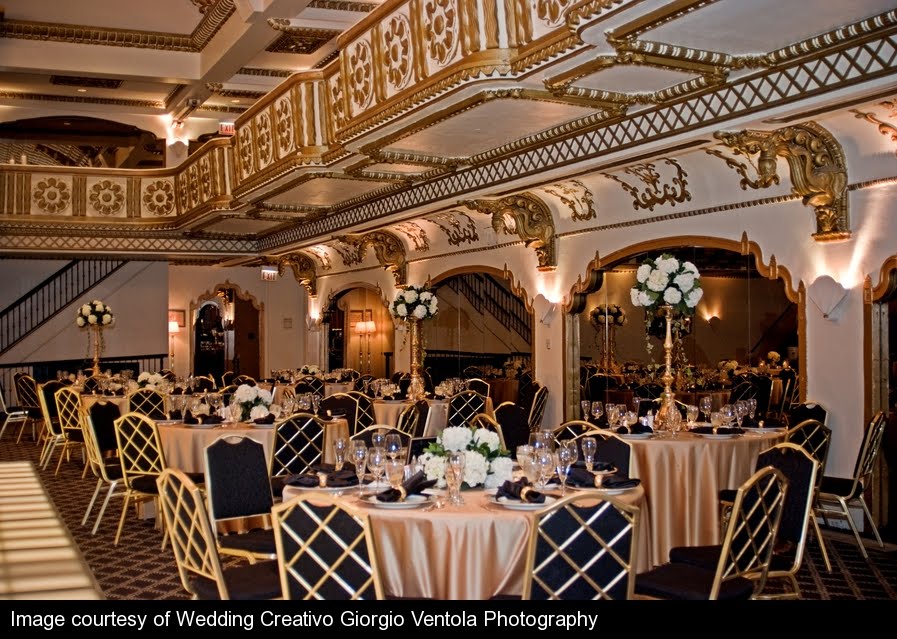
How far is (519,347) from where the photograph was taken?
13062 mm

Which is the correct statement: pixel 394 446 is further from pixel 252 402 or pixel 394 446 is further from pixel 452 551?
pixel 252 402

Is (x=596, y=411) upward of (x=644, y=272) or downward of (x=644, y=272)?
downward

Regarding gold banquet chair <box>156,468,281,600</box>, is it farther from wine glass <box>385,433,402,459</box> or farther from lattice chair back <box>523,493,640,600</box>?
lattice chair back <box>523,493,640,600</box>

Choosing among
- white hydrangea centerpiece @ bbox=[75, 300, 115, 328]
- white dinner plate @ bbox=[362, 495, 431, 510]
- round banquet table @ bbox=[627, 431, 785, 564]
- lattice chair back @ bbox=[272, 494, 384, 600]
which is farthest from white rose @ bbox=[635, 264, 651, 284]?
white hydrangea centerpiece @ bbox=[75, 300, 115, 328]

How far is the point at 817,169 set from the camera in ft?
26.5

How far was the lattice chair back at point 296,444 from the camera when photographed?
7227 millimetres

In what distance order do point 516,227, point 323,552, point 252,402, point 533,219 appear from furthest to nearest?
point 516,227
point 533,219
point 252,402
point 323,552

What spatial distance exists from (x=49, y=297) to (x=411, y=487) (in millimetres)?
17585

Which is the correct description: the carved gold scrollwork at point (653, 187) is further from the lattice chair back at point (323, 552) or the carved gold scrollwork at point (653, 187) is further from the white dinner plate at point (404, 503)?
the lattice chair back at point (323, 552)

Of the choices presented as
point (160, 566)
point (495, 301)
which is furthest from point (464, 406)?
point (160, 566)

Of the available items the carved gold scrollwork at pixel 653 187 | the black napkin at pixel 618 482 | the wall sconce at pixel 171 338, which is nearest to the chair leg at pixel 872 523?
the black napkin at pixel 618 482

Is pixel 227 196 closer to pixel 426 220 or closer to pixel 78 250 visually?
pixel 426 220

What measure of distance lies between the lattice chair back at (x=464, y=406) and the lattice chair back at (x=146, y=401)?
326cm
